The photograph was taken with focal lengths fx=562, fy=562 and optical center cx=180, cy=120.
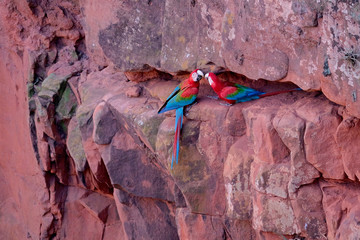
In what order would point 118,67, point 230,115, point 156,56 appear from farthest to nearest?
point 118,67, point 156,56, point 230,115

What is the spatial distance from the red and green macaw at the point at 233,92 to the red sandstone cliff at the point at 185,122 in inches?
1.7

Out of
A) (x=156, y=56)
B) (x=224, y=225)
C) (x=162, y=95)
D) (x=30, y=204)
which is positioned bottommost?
(x=30, y=204)

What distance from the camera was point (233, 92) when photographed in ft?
9.37

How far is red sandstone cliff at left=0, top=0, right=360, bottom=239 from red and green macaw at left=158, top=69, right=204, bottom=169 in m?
0.06

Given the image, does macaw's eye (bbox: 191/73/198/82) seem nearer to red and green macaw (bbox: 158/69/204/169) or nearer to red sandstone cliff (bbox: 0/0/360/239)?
red and green macaw (bbox: 158/69/204/169)

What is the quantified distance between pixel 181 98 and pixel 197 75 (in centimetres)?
15

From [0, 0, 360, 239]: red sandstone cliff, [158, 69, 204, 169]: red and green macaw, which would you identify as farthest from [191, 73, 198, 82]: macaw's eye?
[0, 0, 360, 239]: red sandstone cliff

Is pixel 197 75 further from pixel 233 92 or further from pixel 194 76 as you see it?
pixel 233 92

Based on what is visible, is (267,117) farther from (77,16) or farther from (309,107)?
(77,16)

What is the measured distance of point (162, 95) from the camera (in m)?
3.37

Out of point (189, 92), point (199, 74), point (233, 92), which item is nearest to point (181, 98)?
point (189, 92)

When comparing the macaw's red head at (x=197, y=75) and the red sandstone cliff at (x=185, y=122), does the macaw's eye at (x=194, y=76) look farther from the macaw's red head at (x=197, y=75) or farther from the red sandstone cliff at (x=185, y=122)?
the red sandstone cliff at (x=185, y=122)

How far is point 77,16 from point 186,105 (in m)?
1.74

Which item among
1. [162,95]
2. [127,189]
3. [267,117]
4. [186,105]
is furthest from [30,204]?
[267,117]
